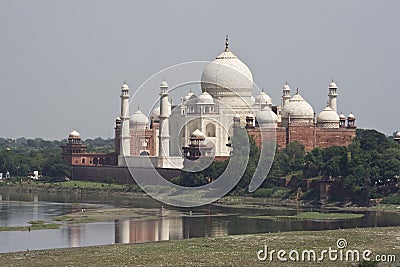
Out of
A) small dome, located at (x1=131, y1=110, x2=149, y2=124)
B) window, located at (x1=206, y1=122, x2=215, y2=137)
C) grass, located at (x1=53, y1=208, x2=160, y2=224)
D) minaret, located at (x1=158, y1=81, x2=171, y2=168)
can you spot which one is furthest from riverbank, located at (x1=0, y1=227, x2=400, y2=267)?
small dome, located at (x1=131, y1=110, x2=149, y2=124)

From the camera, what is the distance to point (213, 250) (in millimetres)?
33969

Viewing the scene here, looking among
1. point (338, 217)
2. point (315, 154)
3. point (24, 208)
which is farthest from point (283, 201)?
point (24, 208)

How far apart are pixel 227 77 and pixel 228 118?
2501 millimetres

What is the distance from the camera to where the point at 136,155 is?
6762 centimetres

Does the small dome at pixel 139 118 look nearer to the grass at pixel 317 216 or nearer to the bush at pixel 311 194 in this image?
the bush at pixel 311 194

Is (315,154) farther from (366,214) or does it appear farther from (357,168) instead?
(366,214)

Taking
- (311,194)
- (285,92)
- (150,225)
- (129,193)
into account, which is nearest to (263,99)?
(285,92)

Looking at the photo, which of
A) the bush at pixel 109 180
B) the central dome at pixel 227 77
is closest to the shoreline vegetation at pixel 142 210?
the bush at pixel 109 180

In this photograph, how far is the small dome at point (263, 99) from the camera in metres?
66.4

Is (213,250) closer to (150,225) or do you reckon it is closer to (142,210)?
(150,225)

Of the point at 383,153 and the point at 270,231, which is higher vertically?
the point at 383,153

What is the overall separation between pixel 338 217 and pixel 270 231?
610 centimetres

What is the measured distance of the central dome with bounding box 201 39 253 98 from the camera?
6425cm

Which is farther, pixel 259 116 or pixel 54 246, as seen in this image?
pixel 259 116
